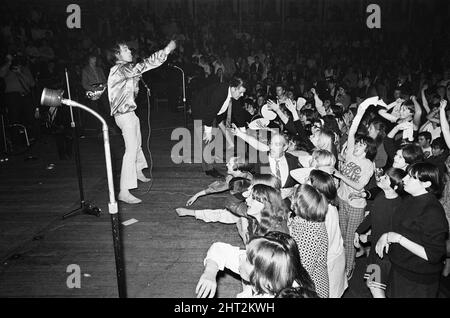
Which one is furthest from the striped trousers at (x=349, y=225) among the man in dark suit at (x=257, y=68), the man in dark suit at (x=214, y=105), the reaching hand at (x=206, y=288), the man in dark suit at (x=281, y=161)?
the man in dark suit at (x=257, y=68)

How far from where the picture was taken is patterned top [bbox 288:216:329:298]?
2850mm

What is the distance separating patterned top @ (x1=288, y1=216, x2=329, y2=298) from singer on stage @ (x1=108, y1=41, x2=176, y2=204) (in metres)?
2.95

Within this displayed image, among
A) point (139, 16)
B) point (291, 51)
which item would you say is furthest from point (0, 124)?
point (291, 51)

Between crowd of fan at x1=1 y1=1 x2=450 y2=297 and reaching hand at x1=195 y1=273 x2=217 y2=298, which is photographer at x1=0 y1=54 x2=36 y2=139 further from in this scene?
reaching hand at x1=195 y1=273 x2=217 y2=298

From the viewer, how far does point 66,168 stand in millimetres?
7031

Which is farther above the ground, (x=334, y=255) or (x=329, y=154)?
(x=329, y=154)

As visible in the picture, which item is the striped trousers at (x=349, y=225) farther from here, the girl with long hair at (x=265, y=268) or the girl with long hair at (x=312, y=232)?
the girl with long hair at (x=265, y=268)

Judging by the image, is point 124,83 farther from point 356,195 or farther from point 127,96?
point 356,195

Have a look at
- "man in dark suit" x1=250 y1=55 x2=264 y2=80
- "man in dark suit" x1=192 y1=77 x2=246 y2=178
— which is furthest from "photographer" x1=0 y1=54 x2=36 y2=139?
"man in dark suit" x1=250 y1=55 x2=264 y2=80

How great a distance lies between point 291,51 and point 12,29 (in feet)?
33.0

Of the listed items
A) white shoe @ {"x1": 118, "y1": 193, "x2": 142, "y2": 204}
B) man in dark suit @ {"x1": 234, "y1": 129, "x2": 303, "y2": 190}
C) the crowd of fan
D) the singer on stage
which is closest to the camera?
the crowd of fan

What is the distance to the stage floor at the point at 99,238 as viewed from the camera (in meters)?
3.77

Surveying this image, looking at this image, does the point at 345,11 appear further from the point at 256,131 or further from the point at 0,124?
the point at 0,124

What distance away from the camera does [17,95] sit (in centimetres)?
864
